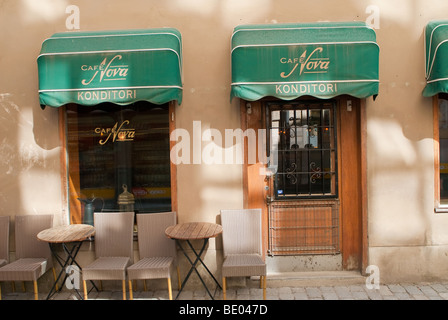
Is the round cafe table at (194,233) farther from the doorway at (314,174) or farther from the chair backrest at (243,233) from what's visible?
the doorway at (314,174)

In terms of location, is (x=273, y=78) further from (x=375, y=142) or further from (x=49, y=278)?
(x=49, y=278)

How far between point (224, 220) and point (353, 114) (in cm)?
233

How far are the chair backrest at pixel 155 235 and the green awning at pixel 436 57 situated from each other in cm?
376

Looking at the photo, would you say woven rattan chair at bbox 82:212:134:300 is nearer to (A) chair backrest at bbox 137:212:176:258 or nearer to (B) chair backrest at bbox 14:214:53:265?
(A) chair backrest at bbox 137:212:176:258

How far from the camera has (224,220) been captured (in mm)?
4418

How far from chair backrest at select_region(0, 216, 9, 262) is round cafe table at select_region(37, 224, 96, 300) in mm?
615

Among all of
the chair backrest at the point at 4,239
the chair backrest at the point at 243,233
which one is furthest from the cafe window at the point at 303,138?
the chair backrest at the point at 4,239

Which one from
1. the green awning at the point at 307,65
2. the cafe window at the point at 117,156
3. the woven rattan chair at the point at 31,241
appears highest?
the green awning at the point at 307,65

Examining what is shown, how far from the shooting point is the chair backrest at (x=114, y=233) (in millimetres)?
4355

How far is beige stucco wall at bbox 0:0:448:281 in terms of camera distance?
4.44 metres

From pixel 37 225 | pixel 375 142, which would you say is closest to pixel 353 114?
pixel 375 142

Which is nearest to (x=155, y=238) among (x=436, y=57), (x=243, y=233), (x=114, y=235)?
(x=114, y=235)

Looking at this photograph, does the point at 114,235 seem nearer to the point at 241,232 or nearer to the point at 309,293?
the point at 241,232

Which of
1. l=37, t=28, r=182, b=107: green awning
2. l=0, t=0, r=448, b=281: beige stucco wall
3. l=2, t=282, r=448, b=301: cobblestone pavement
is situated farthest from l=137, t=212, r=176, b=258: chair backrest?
l=37, t=28, r=182, b=107: green awning
